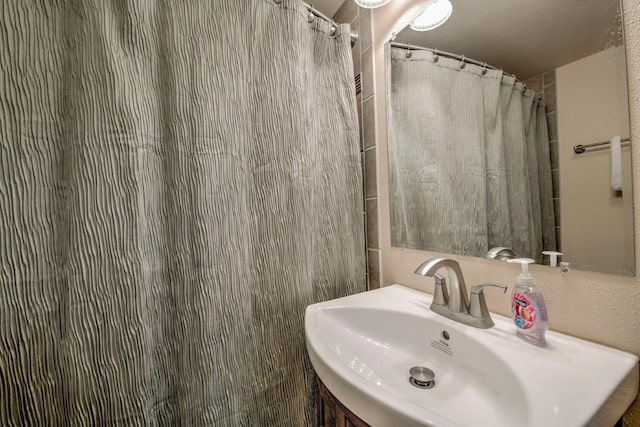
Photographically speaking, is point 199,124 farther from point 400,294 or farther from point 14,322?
point 400,294

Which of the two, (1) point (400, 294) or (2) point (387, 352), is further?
(1) point (400, 294)

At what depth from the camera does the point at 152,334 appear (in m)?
0.61

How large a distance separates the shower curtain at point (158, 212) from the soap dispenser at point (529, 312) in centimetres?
58

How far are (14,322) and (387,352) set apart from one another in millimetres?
872

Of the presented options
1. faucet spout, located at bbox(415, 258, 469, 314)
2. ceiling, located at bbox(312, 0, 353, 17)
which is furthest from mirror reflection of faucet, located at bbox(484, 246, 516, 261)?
ceiling, located at bbox(312, 0, 353, 17)

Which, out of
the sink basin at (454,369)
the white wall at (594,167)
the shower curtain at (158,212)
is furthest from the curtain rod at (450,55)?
the sink basin at (454,369)

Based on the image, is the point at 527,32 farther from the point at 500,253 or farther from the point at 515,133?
the point at 500,253

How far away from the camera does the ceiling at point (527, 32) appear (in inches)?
19.6

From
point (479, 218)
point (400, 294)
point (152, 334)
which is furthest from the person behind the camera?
point (400, 294)

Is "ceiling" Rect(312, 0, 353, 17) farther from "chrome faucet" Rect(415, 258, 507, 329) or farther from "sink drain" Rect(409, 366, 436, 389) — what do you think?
"sink drain" Rect(409, 366, 436, 389)

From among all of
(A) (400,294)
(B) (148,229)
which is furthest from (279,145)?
(A) (400,294)

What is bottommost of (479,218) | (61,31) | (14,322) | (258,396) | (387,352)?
(258,396)

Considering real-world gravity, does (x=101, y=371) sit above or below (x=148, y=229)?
below

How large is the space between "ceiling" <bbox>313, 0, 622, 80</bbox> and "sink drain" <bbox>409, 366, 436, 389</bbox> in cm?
81
